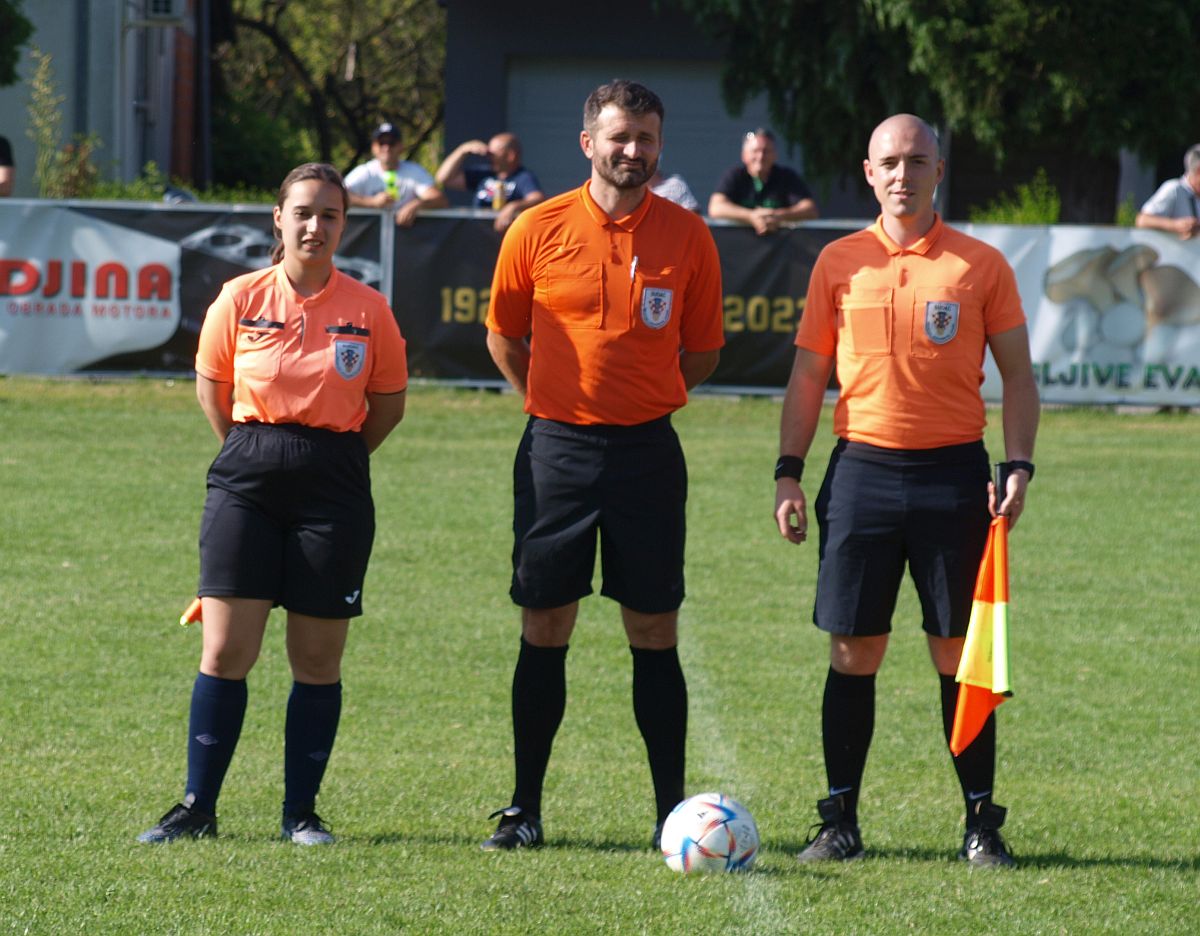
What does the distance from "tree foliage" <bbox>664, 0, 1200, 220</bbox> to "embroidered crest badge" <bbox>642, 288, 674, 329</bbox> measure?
14467 millimetres

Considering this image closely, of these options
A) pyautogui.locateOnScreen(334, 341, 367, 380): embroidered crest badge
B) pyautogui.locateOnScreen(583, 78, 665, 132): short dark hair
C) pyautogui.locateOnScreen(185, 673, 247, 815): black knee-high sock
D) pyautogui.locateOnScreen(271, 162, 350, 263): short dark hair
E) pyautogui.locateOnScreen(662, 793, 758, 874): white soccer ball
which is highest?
pyautogui.locateOnScreen(583, 78, 665, 132): short dark hair

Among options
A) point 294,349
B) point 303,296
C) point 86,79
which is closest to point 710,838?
point 294,349

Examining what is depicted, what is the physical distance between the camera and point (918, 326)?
5.14m

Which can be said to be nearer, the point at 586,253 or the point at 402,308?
the point at 586,253

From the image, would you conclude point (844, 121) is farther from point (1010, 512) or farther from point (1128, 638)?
point (1010, 512)

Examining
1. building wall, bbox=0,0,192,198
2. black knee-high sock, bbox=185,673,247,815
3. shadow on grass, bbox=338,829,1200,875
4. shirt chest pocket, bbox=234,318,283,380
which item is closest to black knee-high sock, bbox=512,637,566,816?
shadow on grass, bbox=338,829,1200,875

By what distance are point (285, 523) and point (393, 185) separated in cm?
1099

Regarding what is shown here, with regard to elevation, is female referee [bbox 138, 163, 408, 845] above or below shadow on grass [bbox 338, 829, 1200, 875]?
above

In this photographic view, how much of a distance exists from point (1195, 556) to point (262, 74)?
122ft

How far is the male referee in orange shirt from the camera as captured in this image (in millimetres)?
5246

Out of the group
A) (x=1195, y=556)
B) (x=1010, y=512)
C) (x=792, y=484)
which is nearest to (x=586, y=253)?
(x=792, y=484)

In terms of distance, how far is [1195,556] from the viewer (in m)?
10.6

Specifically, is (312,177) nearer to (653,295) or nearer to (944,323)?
(653,295)

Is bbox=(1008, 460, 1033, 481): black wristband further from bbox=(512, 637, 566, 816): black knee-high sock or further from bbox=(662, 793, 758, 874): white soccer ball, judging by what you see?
bbox=(512, 637, 566, 816): black knee-high sock
